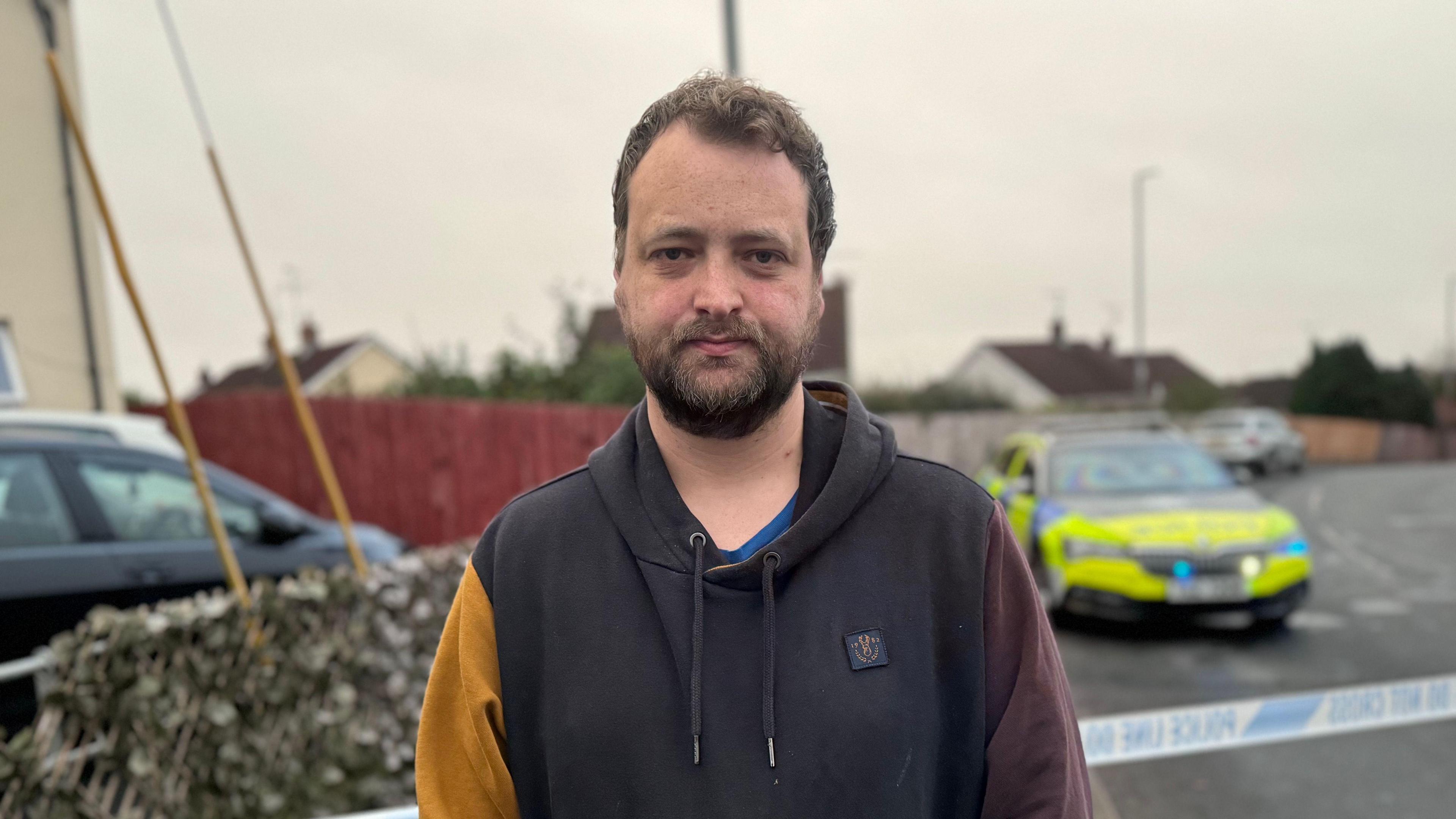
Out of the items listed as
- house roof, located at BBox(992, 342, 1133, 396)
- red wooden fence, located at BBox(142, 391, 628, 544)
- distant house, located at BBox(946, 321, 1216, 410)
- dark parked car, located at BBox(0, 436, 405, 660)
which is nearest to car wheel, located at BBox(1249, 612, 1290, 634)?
red wooden fence, located at BBox(142, 391, 628, 544)

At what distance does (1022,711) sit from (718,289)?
75 centimetres

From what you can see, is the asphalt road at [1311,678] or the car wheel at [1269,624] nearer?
the asphalt road at [1311,678]

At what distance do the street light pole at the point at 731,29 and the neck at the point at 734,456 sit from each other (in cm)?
506

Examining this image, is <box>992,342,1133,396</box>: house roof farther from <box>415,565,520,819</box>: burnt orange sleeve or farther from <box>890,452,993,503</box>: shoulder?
<box>415,565,520,819</box>: burnt orange sleeve

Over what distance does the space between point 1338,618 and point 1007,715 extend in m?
7.37

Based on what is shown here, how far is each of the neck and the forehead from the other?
0.28 m

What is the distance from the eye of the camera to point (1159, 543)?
259 inches

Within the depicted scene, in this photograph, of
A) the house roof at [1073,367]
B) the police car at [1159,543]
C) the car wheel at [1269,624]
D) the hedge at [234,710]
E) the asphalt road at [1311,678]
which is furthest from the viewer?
the house roof at [1073,367]

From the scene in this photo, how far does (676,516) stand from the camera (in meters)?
1.46

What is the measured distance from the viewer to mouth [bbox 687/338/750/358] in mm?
1404

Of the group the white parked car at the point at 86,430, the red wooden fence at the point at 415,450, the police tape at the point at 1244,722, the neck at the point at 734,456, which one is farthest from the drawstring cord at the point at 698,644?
the red wooden fence at the point at 415,450

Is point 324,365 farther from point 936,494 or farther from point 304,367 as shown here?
point 936,494

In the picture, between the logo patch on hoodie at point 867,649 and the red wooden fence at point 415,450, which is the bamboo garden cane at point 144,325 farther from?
the red wooden fence at point 415,450

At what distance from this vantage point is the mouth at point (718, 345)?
1404 mm
